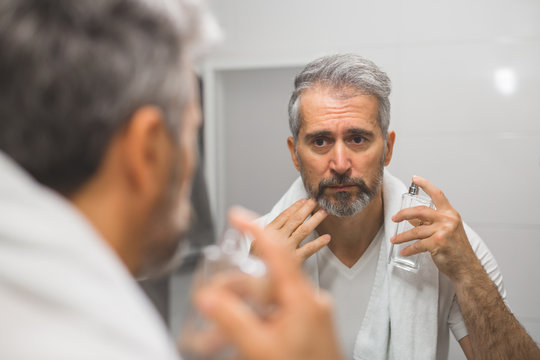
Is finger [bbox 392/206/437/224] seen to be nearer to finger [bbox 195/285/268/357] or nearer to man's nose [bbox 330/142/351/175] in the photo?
man's nose [bbox 330/142/351/175]

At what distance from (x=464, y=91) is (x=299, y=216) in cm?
96

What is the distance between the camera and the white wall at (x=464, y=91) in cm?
164

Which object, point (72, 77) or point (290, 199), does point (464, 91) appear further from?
point (72, 77)

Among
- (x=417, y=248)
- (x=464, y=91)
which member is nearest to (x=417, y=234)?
(x=417, y=248)

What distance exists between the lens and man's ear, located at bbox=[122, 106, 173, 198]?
40 centimetres

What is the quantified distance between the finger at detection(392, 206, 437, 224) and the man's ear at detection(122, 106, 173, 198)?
27.0 inches

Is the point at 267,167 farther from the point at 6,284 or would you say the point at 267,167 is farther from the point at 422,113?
the point at 6,284

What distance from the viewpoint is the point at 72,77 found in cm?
38

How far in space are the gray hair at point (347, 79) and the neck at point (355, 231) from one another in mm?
201

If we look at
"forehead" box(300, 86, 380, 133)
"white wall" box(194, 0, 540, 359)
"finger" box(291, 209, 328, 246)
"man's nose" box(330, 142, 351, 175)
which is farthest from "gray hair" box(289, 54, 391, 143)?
"white wall" box(194, 0, 540, 359)

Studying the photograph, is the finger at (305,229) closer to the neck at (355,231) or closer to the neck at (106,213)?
the neck at (355,231)

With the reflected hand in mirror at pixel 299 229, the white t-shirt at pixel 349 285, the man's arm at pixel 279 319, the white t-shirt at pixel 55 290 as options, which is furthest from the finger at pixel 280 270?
the white t-shirt at pixel 349 285

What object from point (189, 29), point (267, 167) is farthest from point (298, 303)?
point (267, 167)

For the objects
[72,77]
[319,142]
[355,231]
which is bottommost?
[355,231]
